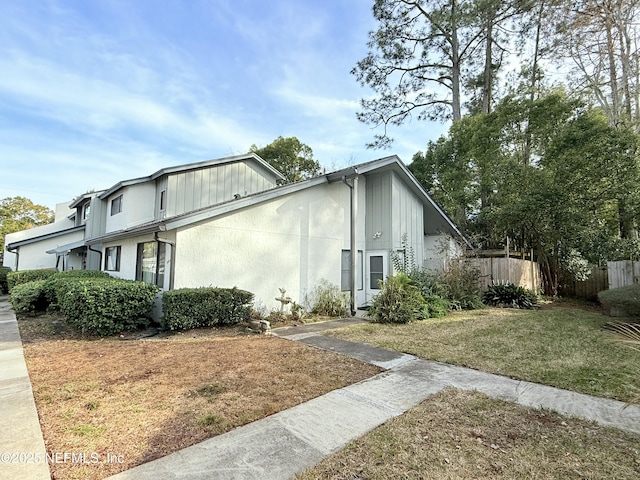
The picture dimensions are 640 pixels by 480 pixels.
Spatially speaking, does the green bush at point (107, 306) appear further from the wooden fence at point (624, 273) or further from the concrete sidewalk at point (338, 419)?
the wooden fence at point (624, 273)

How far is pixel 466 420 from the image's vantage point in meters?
3.47

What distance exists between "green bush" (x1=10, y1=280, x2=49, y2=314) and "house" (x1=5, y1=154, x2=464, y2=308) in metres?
2.38

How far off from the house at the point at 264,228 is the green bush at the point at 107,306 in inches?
33.2

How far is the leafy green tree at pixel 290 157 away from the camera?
1020 inches

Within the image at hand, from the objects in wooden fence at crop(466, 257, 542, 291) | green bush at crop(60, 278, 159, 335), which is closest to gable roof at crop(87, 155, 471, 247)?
green bush at crop(60, 278, 159, 335)

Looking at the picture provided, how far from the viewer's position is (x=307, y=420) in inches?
136

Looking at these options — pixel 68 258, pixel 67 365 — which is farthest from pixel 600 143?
pixel 68 258

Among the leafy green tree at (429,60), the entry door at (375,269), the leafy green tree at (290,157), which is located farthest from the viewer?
the leafy green tree at (290,157)

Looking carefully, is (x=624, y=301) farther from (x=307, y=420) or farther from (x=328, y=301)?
(x=307, y=420)

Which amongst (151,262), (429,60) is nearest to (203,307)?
(151,262)

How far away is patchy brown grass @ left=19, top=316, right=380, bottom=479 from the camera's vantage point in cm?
303

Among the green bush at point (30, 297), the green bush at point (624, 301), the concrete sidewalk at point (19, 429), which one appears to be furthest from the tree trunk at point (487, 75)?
the green bush at point (30, 297)

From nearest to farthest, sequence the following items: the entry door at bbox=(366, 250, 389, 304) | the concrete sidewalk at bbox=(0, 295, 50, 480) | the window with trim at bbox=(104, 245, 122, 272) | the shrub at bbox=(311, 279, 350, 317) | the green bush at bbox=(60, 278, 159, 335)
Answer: the concrete sidewalk at bbox=(0, 295, 50, 480) < the green bush at bbox=(60, 278, 159, 335) < the shrub at bbox=(311, 279, 350, 317) < the entry door at bbox=(366, 250, 389, 304) < the window with trim at bbox=(104, 245, 122, 272)

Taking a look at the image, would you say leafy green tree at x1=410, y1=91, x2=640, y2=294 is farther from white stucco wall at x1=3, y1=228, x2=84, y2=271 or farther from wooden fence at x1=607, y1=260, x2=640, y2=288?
white stucco wall at x1=3, y1=228, x2=84, y2=271
